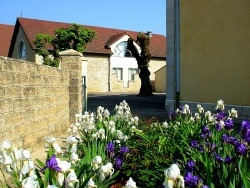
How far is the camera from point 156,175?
408 centimetres

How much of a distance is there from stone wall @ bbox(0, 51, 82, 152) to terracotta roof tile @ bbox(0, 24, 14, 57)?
34.7 meters

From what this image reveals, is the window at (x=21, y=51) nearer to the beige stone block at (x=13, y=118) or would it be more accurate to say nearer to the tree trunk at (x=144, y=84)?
the tree trunk at (x=144, y=84)

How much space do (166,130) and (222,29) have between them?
608cm

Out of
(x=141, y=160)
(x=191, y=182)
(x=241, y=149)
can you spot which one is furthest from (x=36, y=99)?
(x=191, y=182)

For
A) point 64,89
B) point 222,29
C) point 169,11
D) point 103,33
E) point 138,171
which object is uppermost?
point 103,33

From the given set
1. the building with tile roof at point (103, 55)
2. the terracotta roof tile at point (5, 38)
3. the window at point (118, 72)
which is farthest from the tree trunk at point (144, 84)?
the terracotta roof tile at point (5, 38)

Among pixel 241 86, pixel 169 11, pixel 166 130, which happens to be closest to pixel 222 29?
pixel 241 86

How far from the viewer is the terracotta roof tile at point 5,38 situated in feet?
143

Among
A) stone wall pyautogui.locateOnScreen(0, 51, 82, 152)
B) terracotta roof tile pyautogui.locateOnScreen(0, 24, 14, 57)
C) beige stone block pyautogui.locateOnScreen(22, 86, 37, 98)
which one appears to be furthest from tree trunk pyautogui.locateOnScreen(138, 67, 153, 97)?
beige stone block pyautogui.locateOnScreen(22, 86, 37, 98)

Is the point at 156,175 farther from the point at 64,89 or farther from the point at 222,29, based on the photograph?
the point at 222,29

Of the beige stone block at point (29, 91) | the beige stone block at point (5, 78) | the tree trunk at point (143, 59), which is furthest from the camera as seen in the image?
the tree trunk at point (143, 59)

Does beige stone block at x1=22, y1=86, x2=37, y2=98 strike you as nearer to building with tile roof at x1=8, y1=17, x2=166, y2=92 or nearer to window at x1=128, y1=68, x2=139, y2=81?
building with tile roof at x1=8, y1=17, x2=166, y2=92

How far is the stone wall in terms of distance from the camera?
18.9ft

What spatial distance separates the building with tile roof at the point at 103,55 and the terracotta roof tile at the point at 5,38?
3847 millimetres
